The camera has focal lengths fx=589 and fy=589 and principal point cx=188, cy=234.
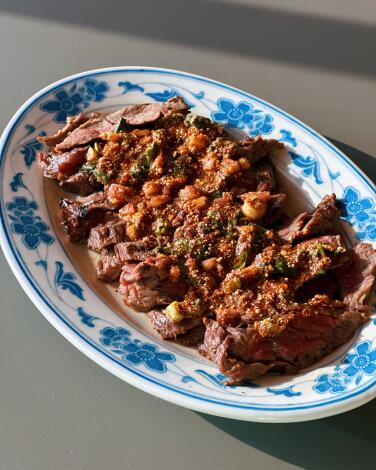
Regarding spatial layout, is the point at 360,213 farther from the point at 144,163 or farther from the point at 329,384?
the point at 144,163

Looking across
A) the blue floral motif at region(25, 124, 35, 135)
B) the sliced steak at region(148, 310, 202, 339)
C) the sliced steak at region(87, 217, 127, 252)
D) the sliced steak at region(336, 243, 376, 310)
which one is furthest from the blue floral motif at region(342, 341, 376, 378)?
the blue floral motif at region(25, 124, 35, 135)

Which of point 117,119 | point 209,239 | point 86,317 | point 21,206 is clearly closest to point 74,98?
point 117,119

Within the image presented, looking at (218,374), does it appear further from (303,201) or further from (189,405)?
(303,201)

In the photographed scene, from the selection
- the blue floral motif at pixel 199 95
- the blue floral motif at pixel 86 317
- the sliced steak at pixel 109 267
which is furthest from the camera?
the blue floral motif at pixel 199 95

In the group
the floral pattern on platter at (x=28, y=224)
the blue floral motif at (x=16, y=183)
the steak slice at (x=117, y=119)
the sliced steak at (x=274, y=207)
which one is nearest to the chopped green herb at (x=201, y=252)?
the sliced steak at (x=274, y=207)

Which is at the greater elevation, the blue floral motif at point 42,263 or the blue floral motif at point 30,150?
the blue floral motif at point 30,150

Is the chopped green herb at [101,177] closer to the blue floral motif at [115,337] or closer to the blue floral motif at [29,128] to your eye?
the blue floral motif at [29,128]
